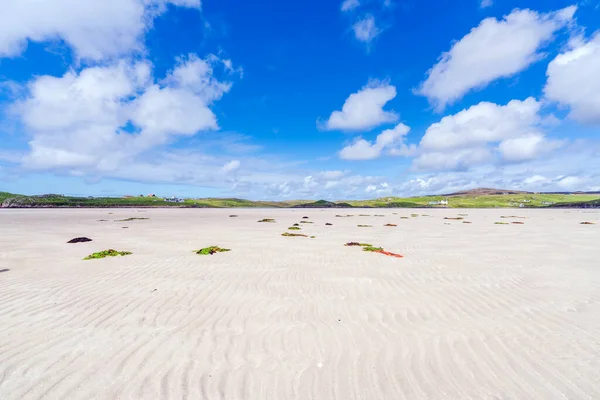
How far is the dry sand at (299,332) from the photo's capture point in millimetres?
4508

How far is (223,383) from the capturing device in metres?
4.55

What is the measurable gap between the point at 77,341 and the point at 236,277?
5409mm

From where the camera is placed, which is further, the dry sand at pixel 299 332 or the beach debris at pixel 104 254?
the beach debris at pixel 104 254

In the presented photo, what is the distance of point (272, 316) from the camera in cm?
719

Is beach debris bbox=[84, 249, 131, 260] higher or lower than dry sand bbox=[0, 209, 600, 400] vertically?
higher

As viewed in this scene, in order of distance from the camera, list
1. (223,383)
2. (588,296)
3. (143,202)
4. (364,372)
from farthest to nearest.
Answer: (143,202) → (588,296) → (364,372) → (223,383)

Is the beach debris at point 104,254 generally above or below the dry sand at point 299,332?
above

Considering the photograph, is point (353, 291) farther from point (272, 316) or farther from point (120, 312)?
point (120, 312)

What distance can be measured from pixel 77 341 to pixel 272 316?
378 cm

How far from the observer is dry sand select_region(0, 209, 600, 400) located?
4.51 metres

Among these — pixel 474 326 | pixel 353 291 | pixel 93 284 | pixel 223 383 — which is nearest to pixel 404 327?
pixel 474 326

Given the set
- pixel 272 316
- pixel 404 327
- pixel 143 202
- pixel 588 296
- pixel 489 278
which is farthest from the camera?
pixel 143 202

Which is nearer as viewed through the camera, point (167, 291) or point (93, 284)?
point (167, 291)

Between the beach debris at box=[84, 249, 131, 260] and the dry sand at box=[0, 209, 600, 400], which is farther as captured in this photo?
the beach debris at box=[84, 249, 131, 260]
